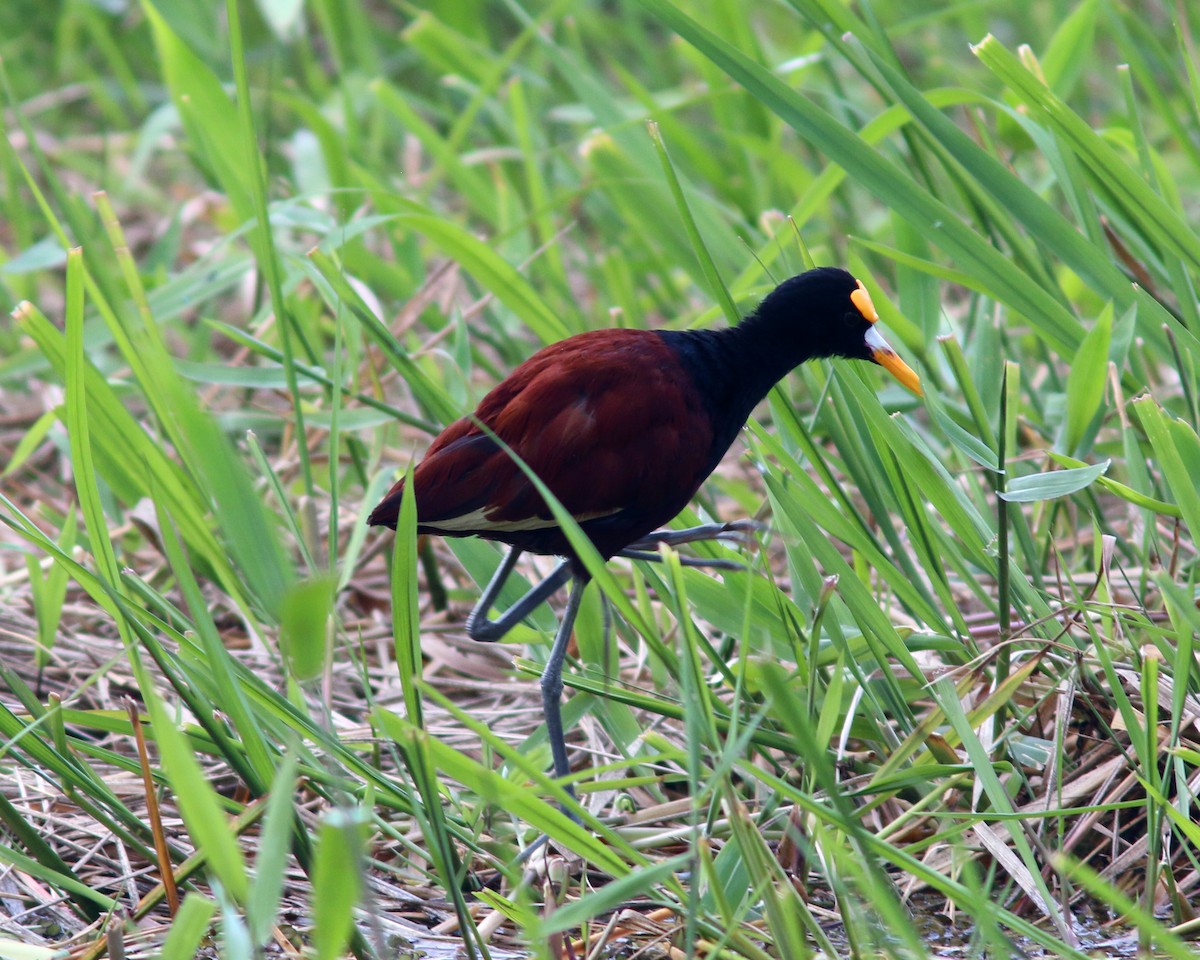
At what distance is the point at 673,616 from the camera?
2283 mm

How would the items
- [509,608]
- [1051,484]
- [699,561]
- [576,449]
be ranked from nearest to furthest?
[1051,484], [576,449], [699,561], [509,608]

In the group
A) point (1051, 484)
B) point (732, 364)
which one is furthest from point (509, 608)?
point (1051, 484)

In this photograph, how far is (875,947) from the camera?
1443mm

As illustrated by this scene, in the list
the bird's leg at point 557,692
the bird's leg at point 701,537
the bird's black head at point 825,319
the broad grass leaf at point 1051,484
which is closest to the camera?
the broad grass leaf at point 1051,484

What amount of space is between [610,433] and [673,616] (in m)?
0.47

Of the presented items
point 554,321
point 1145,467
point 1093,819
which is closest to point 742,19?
point 554,321

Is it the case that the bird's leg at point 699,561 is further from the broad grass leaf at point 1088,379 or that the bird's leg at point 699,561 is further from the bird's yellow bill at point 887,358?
the broad grass leaf at point 1088,379

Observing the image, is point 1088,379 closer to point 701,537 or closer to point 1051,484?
point 1051,484

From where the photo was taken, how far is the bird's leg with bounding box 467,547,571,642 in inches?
83.0

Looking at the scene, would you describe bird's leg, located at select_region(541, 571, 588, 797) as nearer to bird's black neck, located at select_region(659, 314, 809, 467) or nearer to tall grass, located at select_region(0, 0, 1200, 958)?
tall grass, located at select_region(0, 0, 1200, 958)

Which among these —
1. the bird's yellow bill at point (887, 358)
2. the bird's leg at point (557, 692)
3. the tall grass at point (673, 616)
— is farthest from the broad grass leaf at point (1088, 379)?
the bird's leg at point (557, 692)

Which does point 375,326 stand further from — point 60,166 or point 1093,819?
point 60,166

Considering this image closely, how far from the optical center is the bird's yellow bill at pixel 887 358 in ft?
6.89

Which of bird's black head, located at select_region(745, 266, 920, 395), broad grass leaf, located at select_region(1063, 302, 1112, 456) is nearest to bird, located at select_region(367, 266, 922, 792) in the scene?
bird's black head, located at select_region(745, 266, 920, 395)
